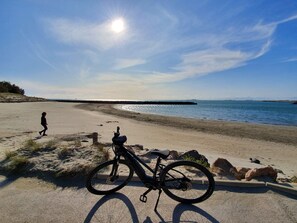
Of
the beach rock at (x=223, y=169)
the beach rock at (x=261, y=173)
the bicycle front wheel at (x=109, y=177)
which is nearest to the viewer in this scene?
the bicycle front wheel at (x=109, y=177)

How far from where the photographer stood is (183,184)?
3955 mm

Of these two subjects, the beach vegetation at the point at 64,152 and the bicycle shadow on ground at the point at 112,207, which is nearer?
the bicycle shadow on ground at the point at 112,207

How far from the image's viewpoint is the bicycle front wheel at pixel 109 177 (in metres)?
4.11

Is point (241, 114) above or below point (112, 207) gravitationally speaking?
below

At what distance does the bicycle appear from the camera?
3854 mm

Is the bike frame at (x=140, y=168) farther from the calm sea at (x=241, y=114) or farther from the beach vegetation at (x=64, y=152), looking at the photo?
the calm sea at (x=241, y=114)

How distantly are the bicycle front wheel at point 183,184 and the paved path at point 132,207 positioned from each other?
13 cm

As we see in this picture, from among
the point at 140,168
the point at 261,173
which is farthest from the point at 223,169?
the point at 140,168

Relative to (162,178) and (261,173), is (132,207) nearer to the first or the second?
(162,178)

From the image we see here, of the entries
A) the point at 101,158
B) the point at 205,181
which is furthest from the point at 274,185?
the point at 101,158

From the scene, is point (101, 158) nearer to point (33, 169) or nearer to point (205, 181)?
point (33, 169)

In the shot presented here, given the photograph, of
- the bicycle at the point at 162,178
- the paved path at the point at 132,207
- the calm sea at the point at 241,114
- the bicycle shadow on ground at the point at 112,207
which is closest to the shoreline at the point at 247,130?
the calm sea at the point at 241,114

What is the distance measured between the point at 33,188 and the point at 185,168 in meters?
2.88

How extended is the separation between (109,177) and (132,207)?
846 mm
